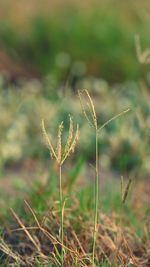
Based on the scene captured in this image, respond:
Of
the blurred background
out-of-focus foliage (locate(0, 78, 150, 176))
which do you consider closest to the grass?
out-of-focus foliage (locate(0, 78, 150, 176))

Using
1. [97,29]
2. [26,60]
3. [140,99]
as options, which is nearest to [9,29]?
[26,60]

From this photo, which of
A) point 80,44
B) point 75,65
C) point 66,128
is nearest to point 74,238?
point 66,128

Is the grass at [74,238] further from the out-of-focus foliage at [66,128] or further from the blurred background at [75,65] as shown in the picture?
the blurred background at [75,65]

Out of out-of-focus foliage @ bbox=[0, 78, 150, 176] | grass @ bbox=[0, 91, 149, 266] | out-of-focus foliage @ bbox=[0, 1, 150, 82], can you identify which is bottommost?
out-of-focus foliage @ bbox=[0, 1, 150, 82]

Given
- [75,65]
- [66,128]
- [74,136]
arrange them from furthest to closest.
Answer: [75,65]
[66,128]
[74,136]

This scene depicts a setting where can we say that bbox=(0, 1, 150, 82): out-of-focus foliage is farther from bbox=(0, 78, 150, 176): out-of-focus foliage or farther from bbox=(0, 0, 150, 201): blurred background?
bbox=(0, 78, 150, 176): out-of-focus foliage

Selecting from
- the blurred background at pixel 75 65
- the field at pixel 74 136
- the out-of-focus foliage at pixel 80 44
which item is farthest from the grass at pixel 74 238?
the out-of-focus foliage at pixel 80 44

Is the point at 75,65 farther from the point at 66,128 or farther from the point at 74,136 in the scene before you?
the point at 74,136
